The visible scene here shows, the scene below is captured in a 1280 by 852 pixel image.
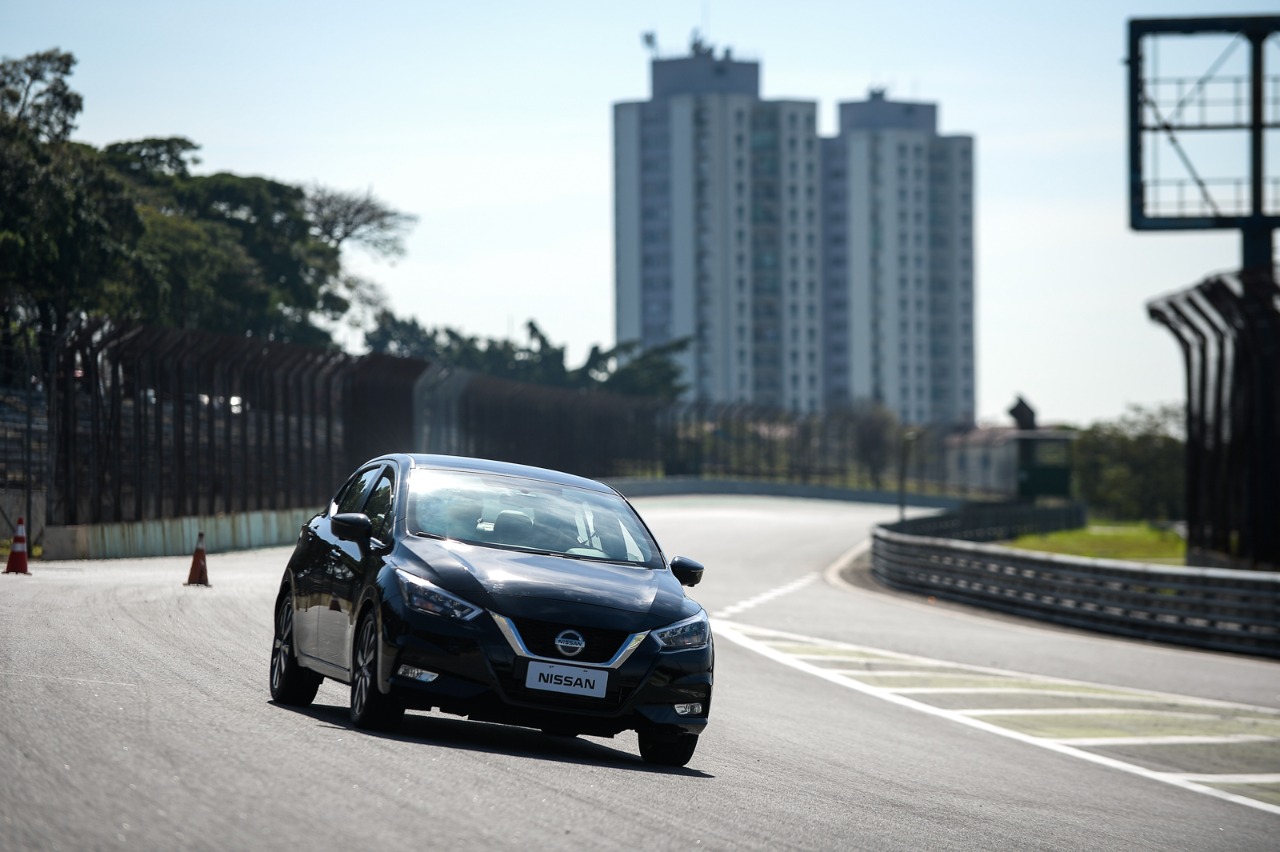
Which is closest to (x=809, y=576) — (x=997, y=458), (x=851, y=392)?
(x=997, y=458)

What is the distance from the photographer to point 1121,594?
25.1 metres

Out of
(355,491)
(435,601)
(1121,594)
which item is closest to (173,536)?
(1121,594)

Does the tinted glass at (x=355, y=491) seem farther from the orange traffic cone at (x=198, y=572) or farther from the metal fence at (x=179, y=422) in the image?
the metal fence at (x=179, y=422)

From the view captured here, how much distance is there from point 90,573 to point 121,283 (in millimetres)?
29366

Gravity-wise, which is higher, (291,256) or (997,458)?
(291,256)

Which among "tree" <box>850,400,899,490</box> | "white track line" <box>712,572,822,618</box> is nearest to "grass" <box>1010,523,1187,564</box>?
"white track line" <box>712,572,822,618</box>

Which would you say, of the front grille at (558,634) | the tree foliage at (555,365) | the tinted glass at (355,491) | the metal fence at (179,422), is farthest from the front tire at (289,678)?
the tree foliage at (555,365)

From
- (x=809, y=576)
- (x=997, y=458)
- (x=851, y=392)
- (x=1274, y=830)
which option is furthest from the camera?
(x=851, y=392)

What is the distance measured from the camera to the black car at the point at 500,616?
8633 mm

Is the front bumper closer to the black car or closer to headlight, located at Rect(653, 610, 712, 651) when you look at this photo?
the black car

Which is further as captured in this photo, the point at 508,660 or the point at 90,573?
the point at 90,573

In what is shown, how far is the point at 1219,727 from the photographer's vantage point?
1552 cm

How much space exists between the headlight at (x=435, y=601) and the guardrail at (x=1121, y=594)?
53.3ft

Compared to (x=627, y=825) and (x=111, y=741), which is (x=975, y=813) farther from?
(x=111, y=741)
